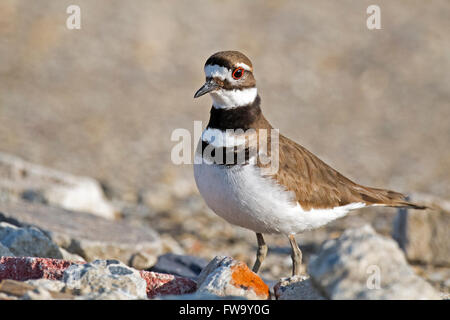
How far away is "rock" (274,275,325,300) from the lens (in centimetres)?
394

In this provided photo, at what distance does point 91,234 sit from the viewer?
6.58 meters

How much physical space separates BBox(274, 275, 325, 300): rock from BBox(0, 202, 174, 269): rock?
2.26 meters

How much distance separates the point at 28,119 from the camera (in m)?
12.3

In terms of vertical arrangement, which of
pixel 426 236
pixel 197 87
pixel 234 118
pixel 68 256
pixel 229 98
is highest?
pixel 197 87

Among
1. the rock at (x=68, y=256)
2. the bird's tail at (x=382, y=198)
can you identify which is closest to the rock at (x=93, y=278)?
the rock at (x=68, y=256)

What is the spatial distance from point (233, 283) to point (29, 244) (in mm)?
2251

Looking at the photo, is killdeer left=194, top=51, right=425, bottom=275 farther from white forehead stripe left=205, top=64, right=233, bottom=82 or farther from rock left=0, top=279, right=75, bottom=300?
rock left=0, top=279, right=75, bottom=300

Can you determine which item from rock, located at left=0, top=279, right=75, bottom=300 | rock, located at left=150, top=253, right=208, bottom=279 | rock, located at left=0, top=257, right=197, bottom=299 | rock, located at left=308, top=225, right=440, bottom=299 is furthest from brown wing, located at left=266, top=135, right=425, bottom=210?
rock, located at left=0, top=279, right=75, bottom=300

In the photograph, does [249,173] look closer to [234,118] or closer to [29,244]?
[234,118]

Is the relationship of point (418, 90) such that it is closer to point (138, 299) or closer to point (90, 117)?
point (90, 117)

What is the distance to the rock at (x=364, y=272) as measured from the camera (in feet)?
11.5

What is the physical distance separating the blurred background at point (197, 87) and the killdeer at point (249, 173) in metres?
2.96

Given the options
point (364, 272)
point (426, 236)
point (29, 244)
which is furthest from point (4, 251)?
point (426, 236)
